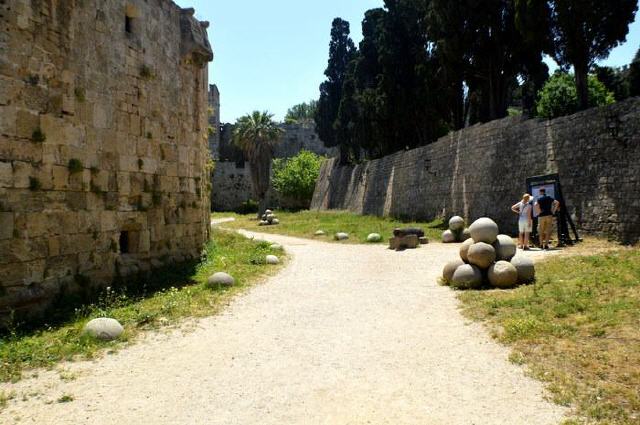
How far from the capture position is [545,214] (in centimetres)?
1220

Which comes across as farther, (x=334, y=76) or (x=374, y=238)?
(x=334, y=76)

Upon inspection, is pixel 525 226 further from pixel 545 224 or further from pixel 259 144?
pixel 259 144

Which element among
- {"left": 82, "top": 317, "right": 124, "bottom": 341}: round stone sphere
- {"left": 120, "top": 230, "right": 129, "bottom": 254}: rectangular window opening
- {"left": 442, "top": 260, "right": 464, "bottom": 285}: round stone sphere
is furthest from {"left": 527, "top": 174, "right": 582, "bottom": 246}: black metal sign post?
{"left": 82, "top": 317, "right": 124, "bottom": 341}: round stone sphere

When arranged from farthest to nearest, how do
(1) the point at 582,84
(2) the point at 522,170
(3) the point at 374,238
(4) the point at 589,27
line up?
1. (3) the point at 374,238
2. (2) the point at 522,170
3. (1) the point at 582,84
4. (4) the point at 589,27

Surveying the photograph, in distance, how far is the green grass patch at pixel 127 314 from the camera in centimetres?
547

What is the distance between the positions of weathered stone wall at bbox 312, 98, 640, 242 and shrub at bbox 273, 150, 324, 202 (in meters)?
15.9

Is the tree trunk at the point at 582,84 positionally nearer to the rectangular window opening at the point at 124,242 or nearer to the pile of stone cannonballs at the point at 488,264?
the pile of stone cannonballs at the point at 488,264

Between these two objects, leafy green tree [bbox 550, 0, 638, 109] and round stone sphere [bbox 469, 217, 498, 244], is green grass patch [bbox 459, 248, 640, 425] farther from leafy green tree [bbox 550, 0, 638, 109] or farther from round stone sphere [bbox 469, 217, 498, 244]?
leafy green tree [bbox 550, 0, 638, 109]

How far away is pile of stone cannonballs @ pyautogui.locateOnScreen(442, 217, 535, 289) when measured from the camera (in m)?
8.17

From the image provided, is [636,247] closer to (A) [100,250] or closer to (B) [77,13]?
(A) [100,250]

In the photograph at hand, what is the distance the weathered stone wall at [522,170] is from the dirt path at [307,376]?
696cm

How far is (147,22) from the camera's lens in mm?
9844

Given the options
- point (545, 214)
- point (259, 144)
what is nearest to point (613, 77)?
point (545, 214)

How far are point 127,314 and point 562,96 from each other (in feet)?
80.2
